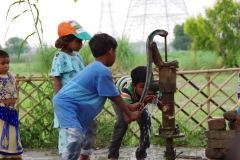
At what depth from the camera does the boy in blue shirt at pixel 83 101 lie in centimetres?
328

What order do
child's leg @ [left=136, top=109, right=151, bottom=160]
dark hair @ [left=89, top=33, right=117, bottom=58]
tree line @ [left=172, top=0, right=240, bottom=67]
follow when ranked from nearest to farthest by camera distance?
dark hair @ [left=89, top=33, right=117, bottom=58] → child's leg @ [left=136, top=109, right=151, bottom=160] → tree line @ [left=172, top=0, right=240, bottom=67]

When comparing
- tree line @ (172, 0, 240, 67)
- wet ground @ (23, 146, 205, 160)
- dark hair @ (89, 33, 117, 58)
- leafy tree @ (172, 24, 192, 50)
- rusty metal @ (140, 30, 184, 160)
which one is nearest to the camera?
rusty metal @ (140, 30, 184, 160)

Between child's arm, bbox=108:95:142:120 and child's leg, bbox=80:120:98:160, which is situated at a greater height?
child's arm, bbox=108:95:142:120

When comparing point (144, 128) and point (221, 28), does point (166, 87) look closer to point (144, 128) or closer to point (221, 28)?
point (144, 128)

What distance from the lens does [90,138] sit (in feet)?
13.6

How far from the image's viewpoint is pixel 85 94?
333cm

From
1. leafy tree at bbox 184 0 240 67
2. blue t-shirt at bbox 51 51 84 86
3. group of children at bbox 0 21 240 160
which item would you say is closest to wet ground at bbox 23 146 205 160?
group of children at bbox 0 21 240 160

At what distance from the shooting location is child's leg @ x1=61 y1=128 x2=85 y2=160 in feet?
11.0

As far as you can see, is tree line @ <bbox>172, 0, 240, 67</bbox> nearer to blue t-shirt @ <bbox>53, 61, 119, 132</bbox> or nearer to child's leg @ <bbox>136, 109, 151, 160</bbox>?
child's leg @ <bbox>136, 109, 151, 160</bbox>

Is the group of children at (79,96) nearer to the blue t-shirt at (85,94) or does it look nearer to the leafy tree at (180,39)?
the blue t-shirt at (85,94)

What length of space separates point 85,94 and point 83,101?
2.0 inches

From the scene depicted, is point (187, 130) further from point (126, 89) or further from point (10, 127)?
point (10, 127)

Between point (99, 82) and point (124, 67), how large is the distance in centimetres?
1377

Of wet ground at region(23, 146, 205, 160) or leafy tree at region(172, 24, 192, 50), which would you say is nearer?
wet ground at region(23, 146, 205, 160)
